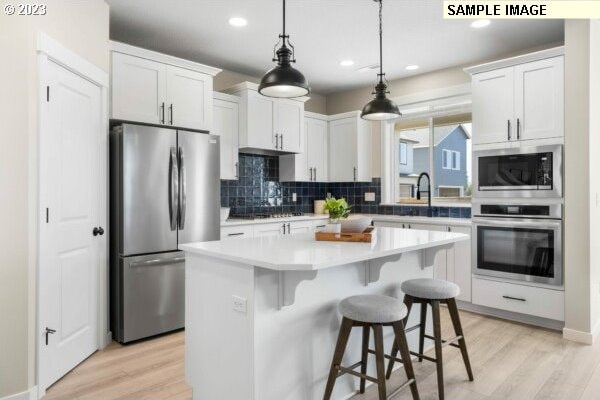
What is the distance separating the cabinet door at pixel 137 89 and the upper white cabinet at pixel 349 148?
2.74 metres

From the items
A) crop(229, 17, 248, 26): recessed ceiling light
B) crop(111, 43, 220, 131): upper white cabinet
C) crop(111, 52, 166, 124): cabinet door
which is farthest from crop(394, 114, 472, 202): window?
crop(111, 52, 166, 124): cabinet door

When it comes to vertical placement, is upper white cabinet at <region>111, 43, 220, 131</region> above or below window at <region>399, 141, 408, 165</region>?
above

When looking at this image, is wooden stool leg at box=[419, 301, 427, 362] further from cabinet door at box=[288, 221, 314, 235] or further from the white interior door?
the white interior door

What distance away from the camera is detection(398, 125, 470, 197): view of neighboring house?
5.10 meters

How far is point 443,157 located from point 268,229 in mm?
2526

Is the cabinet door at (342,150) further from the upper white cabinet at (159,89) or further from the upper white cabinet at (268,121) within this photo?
the upper white cabinet at (159,89)

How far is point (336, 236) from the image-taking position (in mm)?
2492

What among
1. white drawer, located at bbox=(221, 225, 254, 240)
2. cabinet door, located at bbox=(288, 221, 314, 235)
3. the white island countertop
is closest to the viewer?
the white island countertop

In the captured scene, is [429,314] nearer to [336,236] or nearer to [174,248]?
[336,236]

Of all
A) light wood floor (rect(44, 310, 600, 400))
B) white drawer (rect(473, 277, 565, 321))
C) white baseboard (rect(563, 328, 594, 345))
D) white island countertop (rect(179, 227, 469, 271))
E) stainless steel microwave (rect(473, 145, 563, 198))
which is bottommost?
light wood floor (rect(44, 310, 600, 400))

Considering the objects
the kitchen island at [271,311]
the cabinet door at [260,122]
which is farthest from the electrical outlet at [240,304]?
the cabinet door at [260,122]

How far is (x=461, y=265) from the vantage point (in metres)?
4.23

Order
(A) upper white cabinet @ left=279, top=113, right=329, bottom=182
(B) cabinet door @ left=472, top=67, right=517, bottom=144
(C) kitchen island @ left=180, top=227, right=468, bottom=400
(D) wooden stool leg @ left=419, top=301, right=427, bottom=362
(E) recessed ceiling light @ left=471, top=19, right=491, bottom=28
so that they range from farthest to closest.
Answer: (A) upper white cabinet @ left=279, top=113, right=329, bottom=182 < (B) cabinet door @ left=472, top=67, right=517, bottom=144 < (E) recessed ceiling light @ left=471, top=19, right=491, bottom=28 < (D) wooden stool leg @ left=419, top=301, right=427, bottom=362 < (C) kitchen island @ left=180, top=227, right=468, bottom=400

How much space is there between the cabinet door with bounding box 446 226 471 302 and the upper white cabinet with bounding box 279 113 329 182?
2.03 meters
